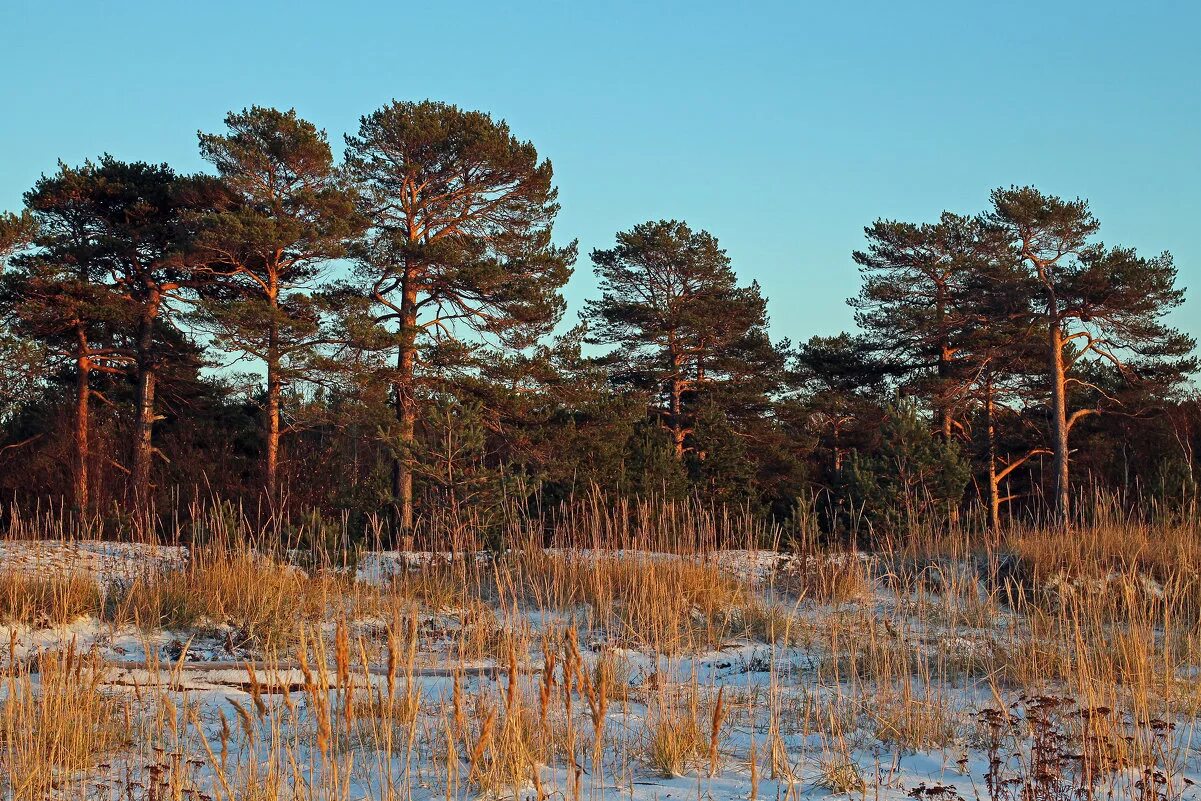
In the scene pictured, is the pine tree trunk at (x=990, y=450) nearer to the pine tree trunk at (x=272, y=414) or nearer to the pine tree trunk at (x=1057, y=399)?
the pine tree trunk at (x=1057, y=399)

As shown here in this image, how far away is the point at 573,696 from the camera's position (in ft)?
15.7

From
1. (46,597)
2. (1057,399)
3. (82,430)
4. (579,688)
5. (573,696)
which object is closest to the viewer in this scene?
(579,688)

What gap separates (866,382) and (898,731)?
2646 cm

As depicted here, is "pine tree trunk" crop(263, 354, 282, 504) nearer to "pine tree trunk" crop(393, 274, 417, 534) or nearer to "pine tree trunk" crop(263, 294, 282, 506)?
"pine tree trunk" crop(263, 294, 282, 506)

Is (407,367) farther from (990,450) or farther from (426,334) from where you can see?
(990,450)

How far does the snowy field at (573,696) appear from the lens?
119 inches

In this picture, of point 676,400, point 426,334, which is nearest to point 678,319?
point 676,400

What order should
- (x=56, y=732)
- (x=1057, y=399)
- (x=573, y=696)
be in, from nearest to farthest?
(x=56, y=732)
(x=573, y=696)
(x=1057, y=399)

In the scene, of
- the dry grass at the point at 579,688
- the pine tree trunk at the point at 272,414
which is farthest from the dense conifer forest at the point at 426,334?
the dry grass at the point at 579,688

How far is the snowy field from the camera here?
3.02m

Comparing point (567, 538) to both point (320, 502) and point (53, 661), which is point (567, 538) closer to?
point (53, 661)

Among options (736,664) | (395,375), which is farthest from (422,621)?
(395,375)

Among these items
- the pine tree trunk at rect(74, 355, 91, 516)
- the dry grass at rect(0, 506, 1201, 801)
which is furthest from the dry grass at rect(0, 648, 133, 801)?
the pine tree trunk at rect(74, 355, 91, 516)

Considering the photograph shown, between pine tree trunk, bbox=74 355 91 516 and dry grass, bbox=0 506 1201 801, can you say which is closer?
dry grass, bbox=0 506 1201 801
